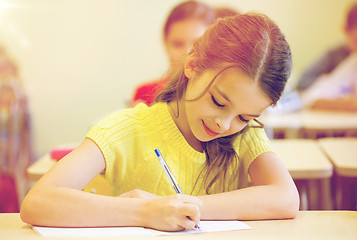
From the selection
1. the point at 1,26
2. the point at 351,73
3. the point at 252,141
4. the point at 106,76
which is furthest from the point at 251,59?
the point at 1,26

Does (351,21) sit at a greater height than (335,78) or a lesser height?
greater

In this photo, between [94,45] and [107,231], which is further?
[94,45]

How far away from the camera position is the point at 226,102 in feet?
2.85

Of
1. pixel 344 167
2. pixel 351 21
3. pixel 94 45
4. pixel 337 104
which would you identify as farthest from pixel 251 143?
pixel 94 45

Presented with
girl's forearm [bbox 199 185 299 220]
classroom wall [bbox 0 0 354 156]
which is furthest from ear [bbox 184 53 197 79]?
classroom wall [bbox 0 0 354 156]

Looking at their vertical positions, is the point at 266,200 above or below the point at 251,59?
below

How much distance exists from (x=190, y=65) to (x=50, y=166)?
62cm

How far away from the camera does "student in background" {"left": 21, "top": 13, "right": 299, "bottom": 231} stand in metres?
0.80

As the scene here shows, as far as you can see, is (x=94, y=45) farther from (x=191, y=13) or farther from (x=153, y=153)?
(x=153, y=153)

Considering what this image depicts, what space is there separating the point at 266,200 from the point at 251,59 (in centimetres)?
29

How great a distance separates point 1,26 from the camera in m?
4.10

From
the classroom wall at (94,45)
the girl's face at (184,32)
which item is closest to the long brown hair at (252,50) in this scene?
the girl's face at (184,32)

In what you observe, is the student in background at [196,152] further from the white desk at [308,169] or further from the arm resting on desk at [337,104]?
the arm resting on desk at [337,104]

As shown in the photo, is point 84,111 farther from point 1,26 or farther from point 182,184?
point 182,184
